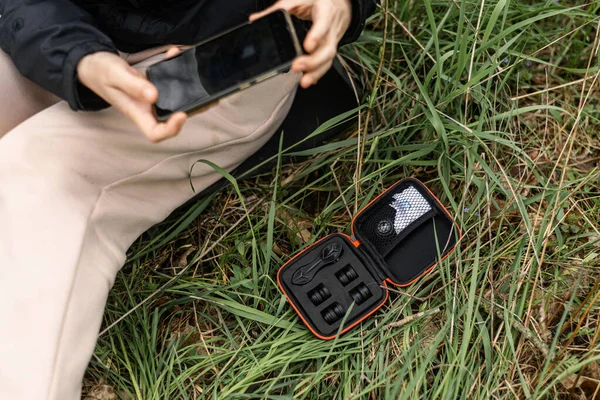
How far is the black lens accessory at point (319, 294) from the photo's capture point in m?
1.49

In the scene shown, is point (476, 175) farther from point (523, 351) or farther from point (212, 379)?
point (212, 379)

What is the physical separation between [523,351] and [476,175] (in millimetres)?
522

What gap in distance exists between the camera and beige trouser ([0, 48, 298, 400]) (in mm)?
1092

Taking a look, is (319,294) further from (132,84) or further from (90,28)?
(90,28)

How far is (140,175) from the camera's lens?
1.30m

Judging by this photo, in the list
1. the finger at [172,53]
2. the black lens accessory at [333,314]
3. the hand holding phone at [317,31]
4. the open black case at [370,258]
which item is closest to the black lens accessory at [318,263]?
the open black case at [370,258]

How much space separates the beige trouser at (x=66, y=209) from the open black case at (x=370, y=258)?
43 centimetres

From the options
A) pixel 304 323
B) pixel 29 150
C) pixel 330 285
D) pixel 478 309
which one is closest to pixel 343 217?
pixel 330 285

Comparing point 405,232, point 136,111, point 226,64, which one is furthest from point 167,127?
point 405,232

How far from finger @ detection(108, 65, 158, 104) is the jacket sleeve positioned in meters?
0.11

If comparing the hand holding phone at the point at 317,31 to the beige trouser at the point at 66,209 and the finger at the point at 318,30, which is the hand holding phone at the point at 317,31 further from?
the beige trouser at the point at 66,209

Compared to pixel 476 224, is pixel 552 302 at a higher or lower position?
lower

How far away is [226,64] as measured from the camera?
1134mm

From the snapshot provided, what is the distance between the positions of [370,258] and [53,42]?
3.14 feet
